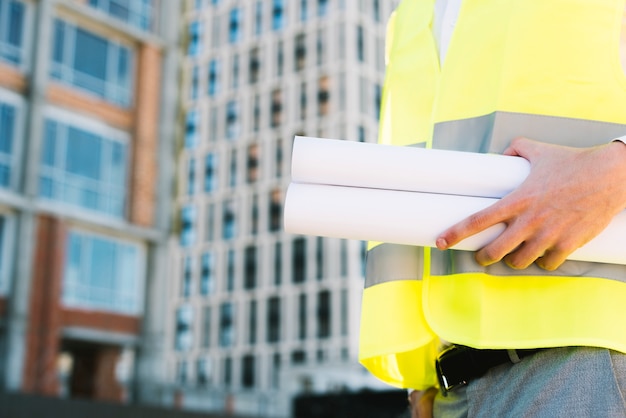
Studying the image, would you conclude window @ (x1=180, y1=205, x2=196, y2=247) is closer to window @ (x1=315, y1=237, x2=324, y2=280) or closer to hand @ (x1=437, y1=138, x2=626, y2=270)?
window @ (x1=315, y1=237, x2=324, y2=280)

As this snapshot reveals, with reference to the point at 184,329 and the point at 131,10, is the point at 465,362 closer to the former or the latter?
the point at 131,10

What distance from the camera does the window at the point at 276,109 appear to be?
Answer: 44.2m

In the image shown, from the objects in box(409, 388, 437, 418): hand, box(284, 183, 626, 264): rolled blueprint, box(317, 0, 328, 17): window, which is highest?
box(317, 0, 328, 17): window

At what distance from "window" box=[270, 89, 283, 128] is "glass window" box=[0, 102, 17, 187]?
2909 centimetres

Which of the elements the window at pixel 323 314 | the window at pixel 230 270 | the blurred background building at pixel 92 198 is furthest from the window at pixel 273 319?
the blurred background building at pixel 92 198

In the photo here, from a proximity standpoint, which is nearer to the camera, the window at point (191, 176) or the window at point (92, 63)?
the window at point (92, 63)

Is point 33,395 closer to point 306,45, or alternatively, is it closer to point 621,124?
→ point 621,124

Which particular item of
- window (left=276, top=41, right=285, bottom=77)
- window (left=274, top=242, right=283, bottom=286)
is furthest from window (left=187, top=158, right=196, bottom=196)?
window (left=276, top=41, right=285, bottom=77)

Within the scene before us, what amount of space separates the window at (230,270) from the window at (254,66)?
9.50 m

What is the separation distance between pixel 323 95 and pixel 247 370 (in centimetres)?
1486

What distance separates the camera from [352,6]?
42.1 meters

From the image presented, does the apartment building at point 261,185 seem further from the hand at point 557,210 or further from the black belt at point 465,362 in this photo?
the hand at point 557,210

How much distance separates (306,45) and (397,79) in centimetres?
4326

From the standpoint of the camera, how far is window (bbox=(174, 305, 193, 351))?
47.1 m
